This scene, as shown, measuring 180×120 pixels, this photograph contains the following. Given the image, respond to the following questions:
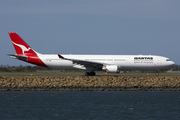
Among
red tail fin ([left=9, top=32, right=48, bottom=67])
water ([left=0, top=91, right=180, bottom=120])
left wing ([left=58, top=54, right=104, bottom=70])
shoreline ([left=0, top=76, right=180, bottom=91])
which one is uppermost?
red tail fin ([left=9, top=32, right=48, bottom=67])

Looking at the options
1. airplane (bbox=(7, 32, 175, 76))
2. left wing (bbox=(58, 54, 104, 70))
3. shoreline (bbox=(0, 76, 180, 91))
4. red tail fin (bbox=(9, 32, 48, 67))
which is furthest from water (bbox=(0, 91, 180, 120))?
red tail fin (bbox=(9, 32, 48, 67))

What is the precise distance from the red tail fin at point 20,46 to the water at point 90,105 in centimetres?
1579

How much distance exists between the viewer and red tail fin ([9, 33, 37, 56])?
5006cm

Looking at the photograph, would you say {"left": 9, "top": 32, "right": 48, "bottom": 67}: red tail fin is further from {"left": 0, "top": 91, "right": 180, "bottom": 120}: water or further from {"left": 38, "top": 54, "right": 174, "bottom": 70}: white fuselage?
{"left": 0, "top": 91, "right": 180, "bottom": 120}: water

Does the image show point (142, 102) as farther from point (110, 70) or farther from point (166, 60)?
point (166, 60)

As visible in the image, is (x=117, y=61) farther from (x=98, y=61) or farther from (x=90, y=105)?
(x=90, y=105)

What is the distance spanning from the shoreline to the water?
71.7 inches

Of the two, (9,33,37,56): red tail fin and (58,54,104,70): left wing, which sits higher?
(9,33,37,56): red tail fin

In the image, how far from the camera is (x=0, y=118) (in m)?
21.9

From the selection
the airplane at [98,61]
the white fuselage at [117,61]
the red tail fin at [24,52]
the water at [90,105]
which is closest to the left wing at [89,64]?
the airplane at [98,61]

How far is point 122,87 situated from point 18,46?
2153 centimetres

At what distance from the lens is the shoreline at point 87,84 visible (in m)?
37.6

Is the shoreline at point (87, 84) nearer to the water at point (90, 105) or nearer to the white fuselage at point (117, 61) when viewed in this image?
the water at point (90, 105)

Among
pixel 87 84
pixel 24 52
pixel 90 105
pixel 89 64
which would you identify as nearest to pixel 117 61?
pixel 89 64
